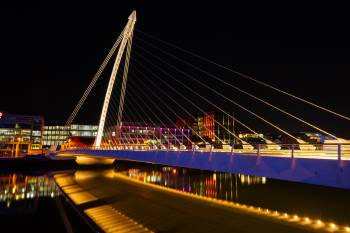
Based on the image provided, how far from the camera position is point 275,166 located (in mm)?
12477

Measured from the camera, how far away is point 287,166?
1202 cm

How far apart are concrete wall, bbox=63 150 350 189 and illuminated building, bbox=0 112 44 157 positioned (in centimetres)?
8069

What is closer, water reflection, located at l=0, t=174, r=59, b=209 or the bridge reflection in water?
the bridge reflection in water

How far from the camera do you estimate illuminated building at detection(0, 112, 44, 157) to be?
85.9 m

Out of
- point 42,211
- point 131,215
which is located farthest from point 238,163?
point 42,211

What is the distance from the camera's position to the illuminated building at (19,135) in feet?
282

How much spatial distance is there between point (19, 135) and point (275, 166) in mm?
91733

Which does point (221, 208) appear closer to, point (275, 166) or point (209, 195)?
point (209, 195)

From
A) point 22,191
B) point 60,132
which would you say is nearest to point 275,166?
point 22,191

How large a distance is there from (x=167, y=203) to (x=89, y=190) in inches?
477

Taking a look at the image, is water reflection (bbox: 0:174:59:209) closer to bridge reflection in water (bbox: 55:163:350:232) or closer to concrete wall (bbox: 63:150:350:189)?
bridge reflection in water (bbox: 55:163:350:232)

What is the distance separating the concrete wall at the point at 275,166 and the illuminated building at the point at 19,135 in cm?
8069

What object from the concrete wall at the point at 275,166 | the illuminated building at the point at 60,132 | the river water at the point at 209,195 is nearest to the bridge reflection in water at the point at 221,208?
the river water at the point at 209,195

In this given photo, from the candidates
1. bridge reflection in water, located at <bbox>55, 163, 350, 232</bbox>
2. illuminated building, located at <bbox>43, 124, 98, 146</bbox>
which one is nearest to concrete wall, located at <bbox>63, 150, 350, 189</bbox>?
bridge reflection in water, located at <bbox>55, 163, 350, 232</bbox>
